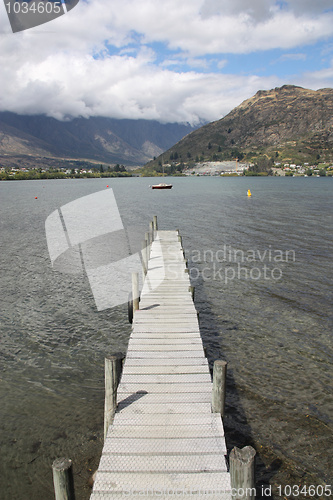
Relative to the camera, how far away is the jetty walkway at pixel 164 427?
17.7ft

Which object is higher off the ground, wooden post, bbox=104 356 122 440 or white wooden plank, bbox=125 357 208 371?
wooden post, bbox=104 356 122 440

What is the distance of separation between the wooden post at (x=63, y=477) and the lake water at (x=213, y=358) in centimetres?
266

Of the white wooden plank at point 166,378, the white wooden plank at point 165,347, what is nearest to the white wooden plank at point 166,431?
the white wooden plank at point 166,378

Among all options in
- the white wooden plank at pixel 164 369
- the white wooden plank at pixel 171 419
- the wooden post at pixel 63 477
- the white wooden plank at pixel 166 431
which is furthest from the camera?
the white wooden plank at pixel 164 369

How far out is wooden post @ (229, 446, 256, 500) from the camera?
439 cm

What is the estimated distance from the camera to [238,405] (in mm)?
9531

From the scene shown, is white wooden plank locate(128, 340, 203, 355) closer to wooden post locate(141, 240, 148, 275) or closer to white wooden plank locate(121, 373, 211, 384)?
white wooden plank locate(121, 373, 211, 384)

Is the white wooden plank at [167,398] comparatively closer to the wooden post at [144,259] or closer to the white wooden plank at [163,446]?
the white wooden plank at [163,446]

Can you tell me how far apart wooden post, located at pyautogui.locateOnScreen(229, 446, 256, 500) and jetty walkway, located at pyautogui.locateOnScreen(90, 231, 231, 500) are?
0.97 meters

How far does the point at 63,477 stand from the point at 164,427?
2.58 metres

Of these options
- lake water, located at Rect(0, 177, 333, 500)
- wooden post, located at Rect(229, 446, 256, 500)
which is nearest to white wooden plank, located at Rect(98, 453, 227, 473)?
wooden post, located at Rect(229, 446, 256, 500)

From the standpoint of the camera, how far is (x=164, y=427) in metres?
6.59

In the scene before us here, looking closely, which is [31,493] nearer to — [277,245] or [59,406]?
[59,406]

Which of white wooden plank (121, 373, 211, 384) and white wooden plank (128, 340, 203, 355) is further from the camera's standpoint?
white wooden plank (128, 340, 203, 355)
